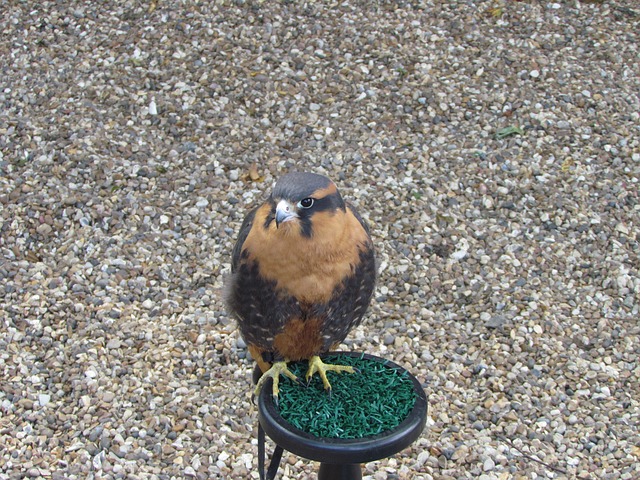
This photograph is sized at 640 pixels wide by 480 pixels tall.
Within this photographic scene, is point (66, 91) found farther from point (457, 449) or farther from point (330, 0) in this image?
point (457, 449)

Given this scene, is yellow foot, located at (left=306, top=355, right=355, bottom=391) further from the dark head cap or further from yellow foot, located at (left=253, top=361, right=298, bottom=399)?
the dark head cap

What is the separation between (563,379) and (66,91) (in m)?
3.33

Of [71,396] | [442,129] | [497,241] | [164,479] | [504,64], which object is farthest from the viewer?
[504,64]

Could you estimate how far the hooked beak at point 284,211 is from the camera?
2143mm

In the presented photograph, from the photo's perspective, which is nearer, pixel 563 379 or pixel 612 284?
pixel 563 379

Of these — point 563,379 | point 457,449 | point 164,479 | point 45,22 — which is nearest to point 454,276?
point 563,379

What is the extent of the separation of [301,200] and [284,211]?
57 millimetres

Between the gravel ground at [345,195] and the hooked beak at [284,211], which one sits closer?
the hooked beak at [284,211]

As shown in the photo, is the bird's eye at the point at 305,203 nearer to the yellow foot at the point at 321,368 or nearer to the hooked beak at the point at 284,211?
the hooked beak at the point at 284,211

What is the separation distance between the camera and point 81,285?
3861mm

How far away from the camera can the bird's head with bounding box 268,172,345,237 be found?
84.9 inches

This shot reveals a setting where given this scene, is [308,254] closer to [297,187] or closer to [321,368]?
[297,187]

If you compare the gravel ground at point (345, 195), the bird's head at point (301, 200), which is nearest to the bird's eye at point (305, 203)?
the bird's head at point (301, 200)

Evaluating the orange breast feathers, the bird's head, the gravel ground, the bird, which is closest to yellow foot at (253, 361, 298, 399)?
the bird
